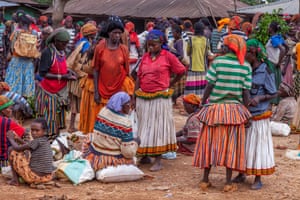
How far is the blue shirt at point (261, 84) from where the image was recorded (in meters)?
6.17

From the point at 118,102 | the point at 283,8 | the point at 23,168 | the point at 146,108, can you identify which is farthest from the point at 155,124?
the point at 283,8

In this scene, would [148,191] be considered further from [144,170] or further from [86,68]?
[86,68]

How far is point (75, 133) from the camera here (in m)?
9.08

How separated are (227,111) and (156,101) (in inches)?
50.5

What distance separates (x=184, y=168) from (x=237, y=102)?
1.58 metres

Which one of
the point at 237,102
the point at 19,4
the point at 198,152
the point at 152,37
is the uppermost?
the point at 19,4

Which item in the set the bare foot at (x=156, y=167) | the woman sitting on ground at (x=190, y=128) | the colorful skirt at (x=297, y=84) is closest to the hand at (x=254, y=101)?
the bare foot at (x=156, y=167)

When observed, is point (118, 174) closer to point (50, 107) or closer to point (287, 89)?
point (50, 107)

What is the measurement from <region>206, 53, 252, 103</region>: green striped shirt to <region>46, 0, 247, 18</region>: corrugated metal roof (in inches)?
565

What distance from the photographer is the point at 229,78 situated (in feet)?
19.7

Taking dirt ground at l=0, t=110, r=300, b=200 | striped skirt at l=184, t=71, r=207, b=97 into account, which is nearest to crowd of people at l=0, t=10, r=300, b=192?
dirt ground at l=0, t=110, r=300, b=200

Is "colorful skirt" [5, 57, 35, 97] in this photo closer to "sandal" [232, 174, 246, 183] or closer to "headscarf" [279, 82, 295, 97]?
"headscarf" [279, 82, 295, 97]

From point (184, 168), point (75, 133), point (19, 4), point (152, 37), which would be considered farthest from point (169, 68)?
point (19, 4)

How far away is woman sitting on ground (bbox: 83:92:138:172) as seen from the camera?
6.43 meters
